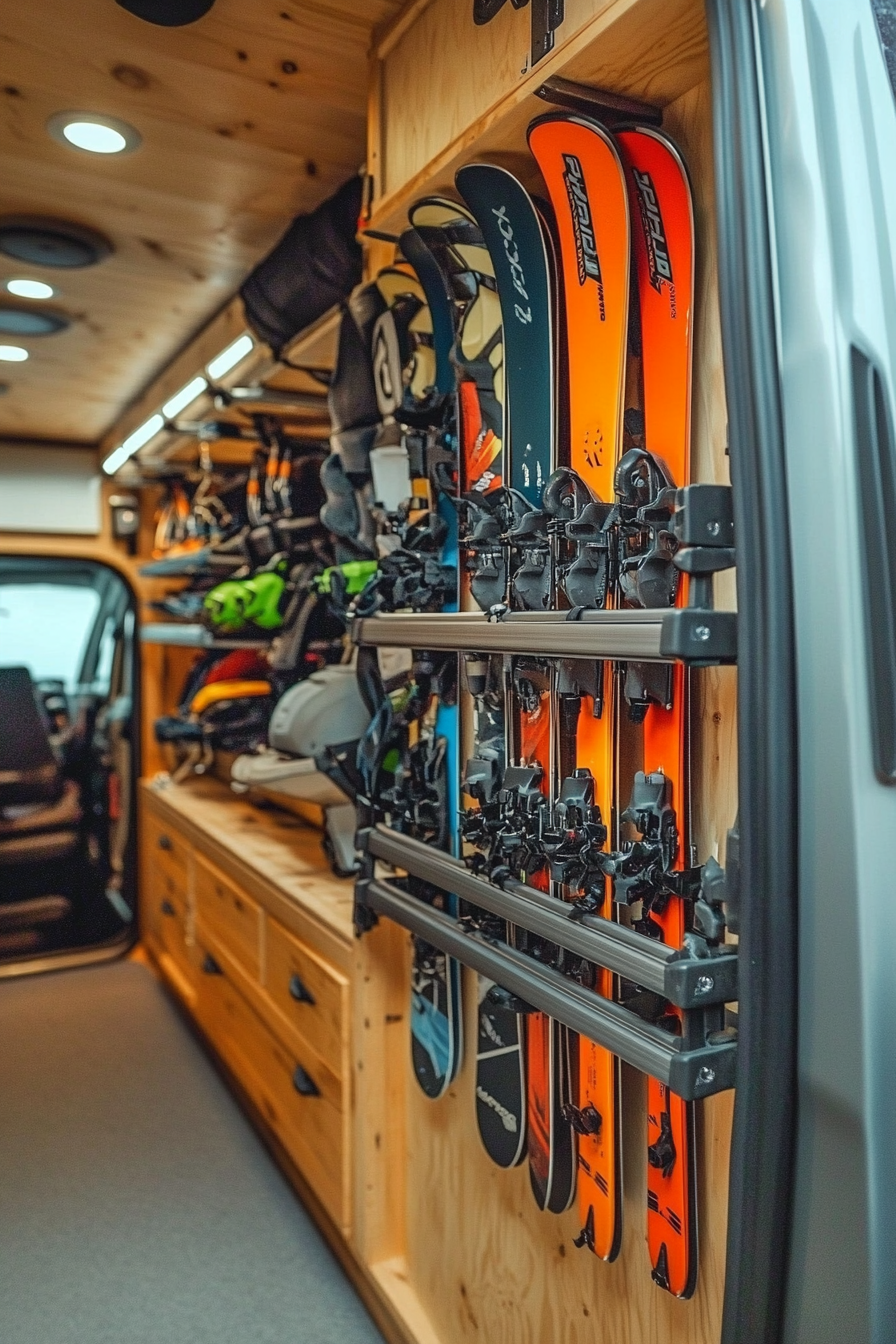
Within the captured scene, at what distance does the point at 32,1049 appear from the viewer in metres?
3.61

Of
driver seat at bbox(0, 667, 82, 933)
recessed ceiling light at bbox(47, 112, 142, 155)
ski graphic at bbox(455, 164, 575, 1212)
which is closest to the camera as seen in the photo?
ski graphic at bbox(455, 164, 575, 1212)

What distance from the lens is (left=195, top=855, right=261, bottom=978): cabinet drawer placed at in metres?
2.73

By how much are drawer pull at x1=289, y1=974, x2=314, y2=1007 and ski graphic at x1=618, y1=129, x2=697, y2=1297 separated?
1158 millimetres

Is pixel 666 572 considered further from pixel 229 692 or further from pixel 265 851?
pixel 229 692

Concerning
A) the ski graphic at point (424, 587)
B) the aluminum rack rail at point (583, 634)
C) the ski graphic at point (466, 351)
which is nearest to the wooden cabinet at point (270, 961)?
the ski graphic at point (424, 587)

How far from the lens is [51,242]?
2.48m

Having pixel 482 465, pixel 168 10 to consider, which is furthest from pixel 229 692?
pixel 168 10

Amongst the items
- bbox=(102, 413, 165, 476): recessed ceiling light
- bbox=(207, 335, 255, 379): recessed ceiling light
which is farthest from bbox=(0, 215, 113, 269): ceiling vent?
bbox=(102, 413, 165, 476): recessed ceiling light

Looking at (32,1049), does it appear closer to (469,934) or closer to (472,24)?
(469,934)

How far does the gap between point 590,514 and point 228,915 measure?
219cm

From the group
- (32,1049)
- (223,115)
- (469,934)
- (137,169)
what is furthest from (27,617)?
(469,934)

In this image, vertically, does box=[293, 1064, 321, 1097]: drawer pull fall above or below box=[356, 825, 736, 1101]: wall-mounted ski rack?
below

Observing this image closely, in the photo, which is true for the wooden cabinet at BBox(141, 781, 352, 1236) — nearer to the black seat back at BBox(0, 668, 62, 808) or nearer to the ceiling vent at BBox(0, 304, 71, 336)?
the black seat back at BBox(0, 668, 62, 808)

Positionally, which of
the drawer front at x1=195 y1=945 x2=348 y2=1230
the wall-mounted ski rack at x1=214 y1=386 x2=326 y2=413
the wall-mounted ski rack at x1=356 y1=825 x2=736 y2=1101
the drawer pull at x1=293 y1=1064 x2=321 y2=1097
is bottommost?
the drawer front at x1=195 y1=945 x2=348 y2=1230
